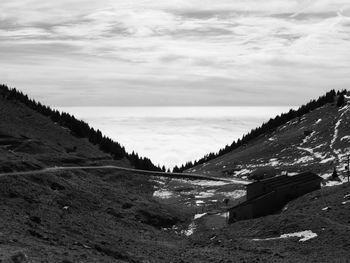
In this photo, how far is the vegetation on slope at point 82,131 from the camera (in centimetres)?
16038

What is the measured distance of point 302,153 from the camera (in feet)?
535

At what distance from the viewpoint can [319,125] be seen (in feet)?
627

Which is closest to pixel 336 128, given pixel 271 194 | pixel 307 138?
pixel 307 138

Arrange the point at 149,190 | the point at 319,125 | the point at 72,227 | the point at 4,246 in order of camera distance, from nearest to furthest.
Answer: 1. the point at 4,246
2. the point at 72,227
3. the point at 149,190
4. the point at 319,125

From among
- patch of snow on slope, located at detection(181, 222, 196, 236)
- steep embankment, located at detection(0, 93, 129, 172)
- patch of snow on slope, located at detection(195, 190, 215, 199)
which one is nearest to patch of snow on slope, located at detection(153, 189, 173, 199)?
patch of snow on slope, located at detection(195, 190, 215, 199)

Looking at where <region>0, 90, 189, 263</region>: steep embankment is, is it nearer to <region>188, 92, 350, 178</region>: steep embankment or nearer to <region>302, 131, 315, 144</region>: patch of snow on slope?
<region>188, 92, 350, 178</region>: steep embankment

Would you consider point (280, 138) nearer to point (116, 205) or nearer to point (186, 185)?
point (186, 185)

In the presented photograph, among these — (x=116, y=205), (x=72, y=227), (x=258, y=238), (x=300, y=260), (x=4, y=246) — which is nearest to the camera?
(x=4, y=246)

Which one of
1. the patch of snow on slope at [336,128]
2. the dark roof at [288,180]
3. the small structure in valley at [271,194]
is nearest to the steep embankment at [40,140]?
the small structure in valley at [271,194]

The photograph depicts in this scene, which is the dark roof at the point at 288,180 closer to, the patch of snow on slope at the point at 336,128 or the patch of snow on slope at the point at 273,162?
the patch of snow on slope at the point at 336,128

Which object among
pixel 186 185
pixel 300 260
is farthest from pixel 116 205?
pixel 186 185

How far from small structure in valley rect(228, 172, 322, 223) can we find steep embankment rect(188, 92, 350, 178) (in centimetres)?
3327

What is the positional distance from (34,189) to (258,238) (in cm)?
2642

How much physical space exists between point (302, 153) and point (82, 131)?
7088cm
